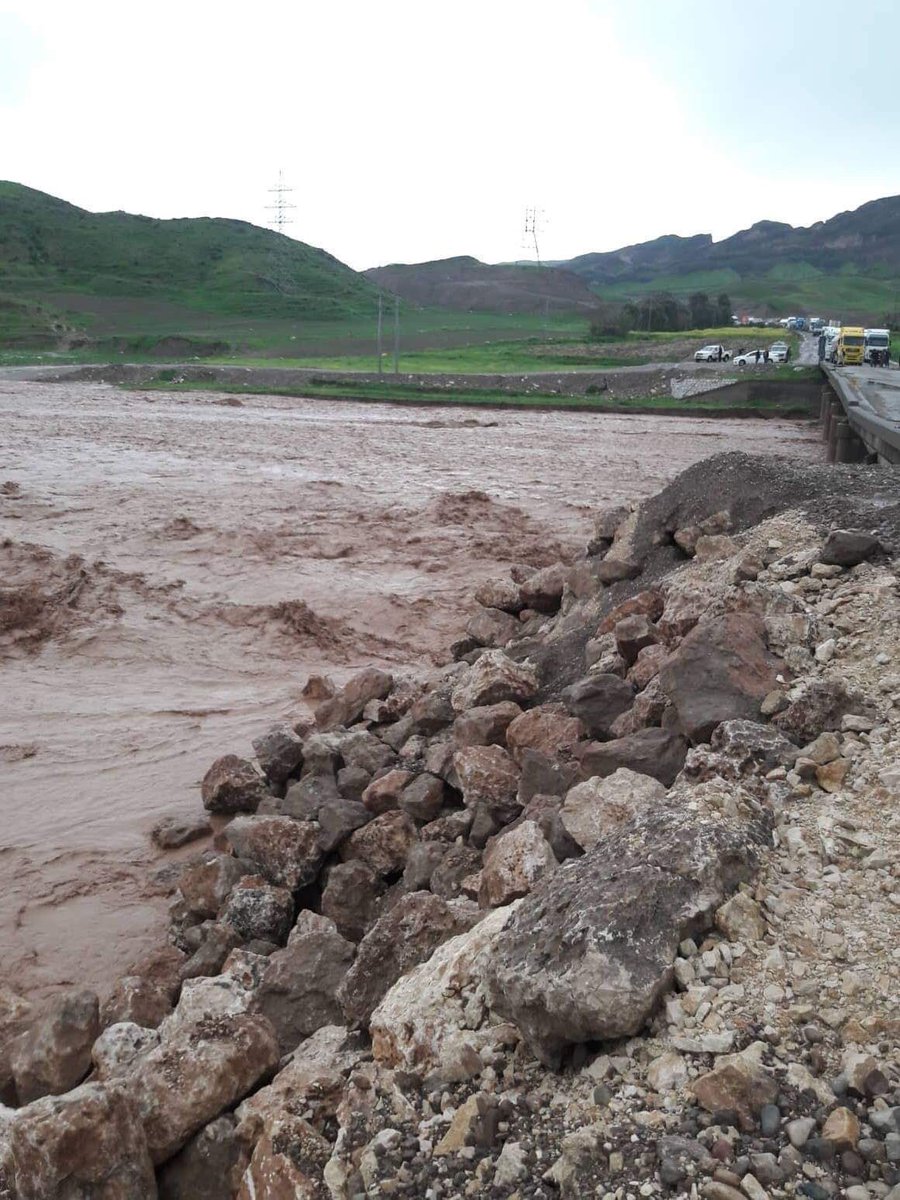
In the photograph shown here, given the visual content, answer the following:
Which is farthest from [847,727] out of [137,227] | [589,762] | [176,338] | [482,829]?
[137,227]

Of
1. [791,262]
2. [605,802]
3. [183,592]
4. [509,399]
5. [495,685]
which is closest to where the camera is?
[605,802]

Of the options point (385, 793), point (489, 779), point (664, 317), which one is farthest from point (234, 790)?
point (664, 317)

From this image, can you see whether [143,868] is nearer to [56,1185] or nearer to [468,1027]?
[56,1185]

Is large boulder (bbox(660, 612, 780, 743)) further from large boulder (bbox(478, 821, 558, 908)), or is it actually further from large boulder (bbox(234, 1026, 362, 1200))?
large boulder (bbox(234, 1026, 362, 1200))

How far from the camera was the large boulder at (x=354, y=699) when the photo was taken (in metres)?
7.32

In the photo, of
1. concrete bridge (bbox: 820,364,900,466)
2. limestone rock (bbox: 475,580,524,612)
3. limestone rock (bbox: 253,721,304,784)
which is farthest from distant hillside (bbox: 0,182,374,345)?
limestone rock (bbox: 253,721,304,784)

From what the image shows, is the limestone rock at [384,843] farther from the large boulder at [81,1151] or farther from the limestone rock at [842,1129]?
the limestone rock at [842,1129]

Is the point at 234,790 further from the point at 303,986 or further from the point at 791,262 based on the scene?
the point at 791,262

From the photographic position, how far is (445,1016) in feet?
Answer: 10.4

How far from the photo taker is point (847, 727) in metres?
3.97

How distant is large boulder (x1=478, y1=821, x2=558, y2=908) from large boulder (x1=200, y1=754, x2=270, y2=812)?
261cm

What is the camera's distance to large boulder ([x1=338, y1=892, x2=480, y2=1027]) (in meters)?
3.73

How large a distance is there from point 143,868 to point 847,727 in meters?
4.12

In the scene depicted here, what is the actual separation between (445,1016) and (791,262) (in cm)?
17567
